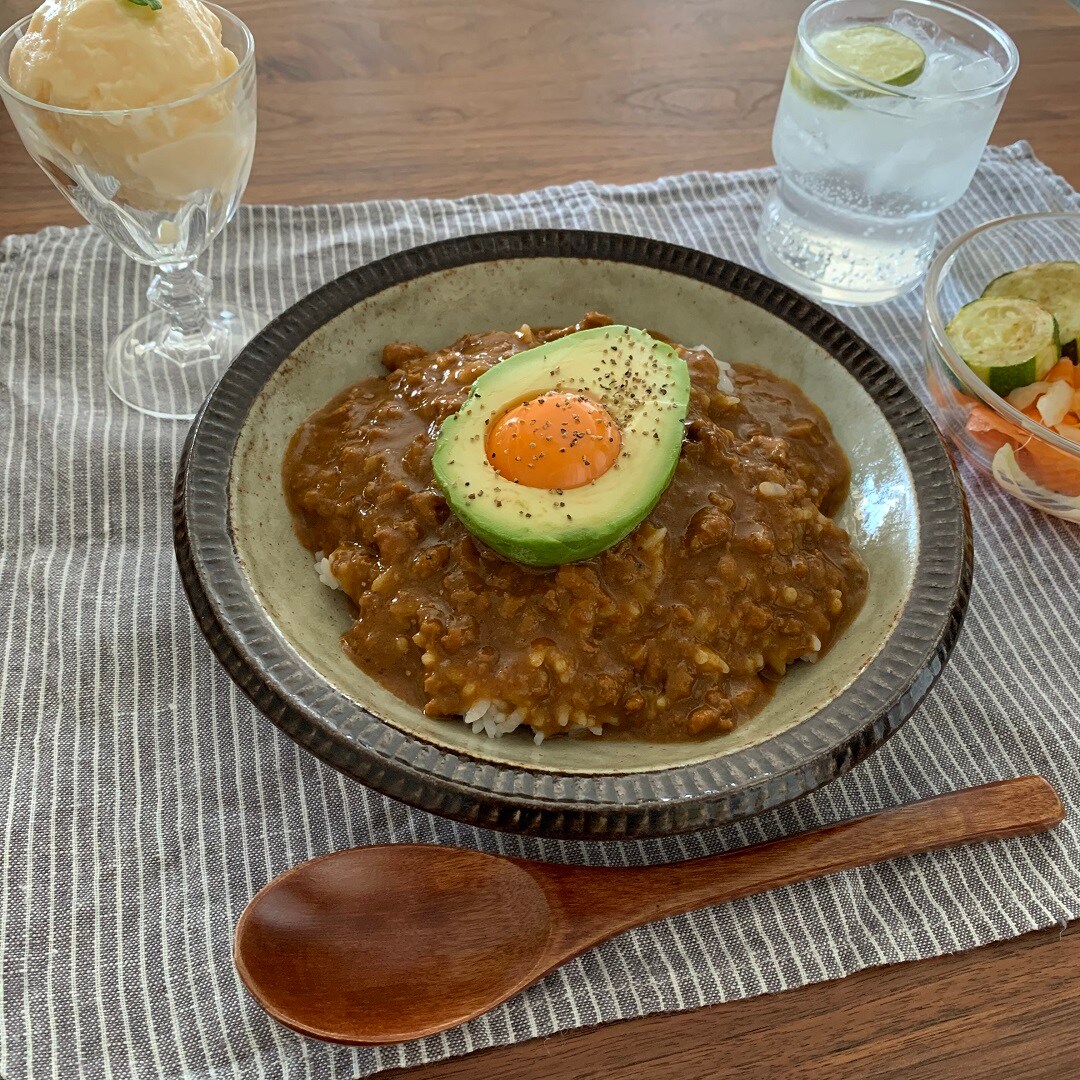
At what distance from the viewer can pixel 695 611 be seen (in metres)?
1.94

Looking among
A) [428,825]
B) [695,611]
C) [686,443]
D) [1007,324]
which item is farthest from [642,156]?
[428,825]

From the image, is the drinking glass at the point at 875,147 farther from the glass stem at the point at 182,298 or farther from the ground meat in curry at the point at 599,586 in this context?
the glass stem at the point at 182,298

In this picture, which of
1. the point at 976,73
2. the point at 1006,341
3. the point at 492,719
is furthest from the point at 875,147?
the point at 492,719

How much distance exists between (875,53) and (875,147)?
310mm

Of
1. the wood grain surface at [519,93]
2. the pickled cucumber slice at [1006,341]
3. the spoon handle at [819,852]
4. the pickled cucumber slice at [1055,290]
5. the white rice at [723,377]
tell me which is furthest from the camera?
the wood grain surface at [519,93]

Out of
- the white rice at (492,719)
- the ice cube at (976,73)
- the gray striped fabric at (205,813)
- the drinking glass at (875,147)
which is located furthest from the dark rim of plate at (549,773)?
the ice cube at (976,73)

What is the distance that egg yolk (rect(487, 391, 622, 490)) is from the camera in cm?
191

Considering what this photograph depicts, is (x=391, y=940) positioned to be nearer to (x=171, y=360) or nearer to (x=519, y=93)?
(x=171, y=360)

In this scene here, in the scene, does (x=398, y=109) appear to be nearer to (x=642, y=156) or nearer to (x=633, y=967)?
(x=642, y=156)

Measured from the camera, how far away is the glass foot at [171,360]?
2.74 meters

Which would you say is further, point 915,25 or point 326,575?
point 915,25

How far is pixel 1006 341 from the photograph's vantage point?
2.60 meters

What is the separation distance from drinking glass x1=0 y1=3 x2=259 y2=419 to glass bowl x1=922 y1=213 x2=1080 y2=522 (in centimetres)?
187

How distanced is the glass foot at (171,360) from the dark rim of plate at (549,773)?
0.67 m
